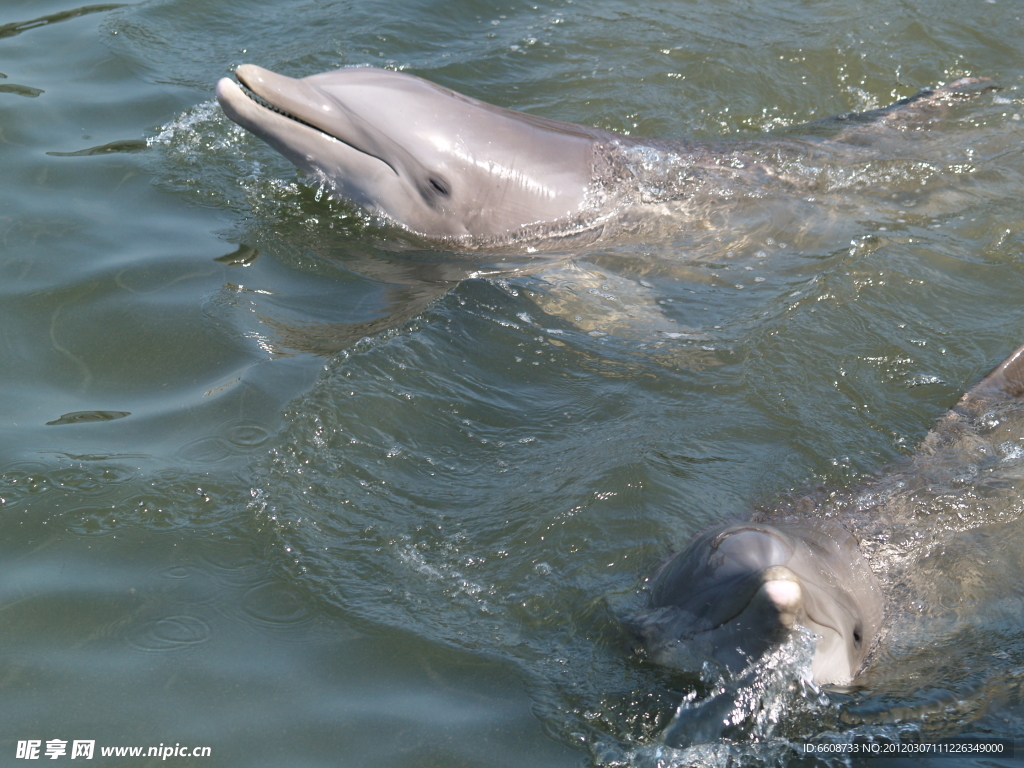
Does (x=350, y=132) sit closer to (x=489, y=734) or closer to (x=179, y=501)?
(x=179, y=501)

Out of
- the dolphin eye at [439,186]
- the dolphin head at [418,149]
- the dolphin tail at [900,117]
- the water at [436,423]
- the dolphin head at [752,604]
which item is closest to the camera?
the dolphin head at [752,604]

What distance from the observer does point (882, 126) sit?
360 inches

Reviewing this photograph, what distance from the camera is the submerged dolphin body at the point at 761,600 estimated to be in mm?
3428

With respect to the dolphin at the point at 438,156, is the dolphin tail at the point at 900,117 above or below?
above

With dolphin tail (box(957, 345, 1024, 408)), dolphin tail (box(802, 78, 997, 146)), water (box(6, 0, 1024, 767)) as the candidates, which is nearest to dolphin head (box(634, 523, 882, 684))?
water (box(6, 0, 1024, 767))

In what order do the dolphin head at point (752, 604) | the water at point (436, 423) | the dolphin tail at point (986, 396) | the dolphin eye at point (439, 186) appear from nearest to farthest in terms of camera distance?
the dolphin head at point (752, 604) → the water at point (436, 423) → the dolphin tail at point (986, 396) → the dolphin eye at point (439, 186)

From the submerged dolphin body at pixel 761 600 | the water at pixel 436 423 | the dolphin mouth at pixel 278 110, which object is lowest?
the water at pixel 436 423

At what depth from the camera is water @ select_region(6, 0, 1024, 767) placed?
3.90 m

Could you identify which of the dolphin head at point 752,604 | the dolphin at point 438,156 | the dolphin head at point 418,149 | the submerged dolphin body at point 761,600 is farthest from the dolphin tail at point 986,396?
the dolphin head at point 418,149

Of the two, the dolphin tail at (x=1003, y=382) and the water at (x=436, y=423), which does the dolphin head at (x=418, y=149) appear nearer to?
the water at (x=436, y=423)

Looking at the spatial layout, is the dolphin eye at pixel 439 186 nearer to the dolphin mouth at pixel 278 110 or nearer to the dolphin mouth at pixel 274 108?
the dolphin mouth at pixel 278 110

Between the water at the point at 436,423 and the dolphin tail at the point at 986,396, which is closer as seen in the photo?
the water at the point at 436,423

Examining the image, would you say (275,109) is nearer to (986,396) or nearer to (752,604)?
(986,396)

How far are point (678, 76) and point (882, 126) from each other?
2330 mm
